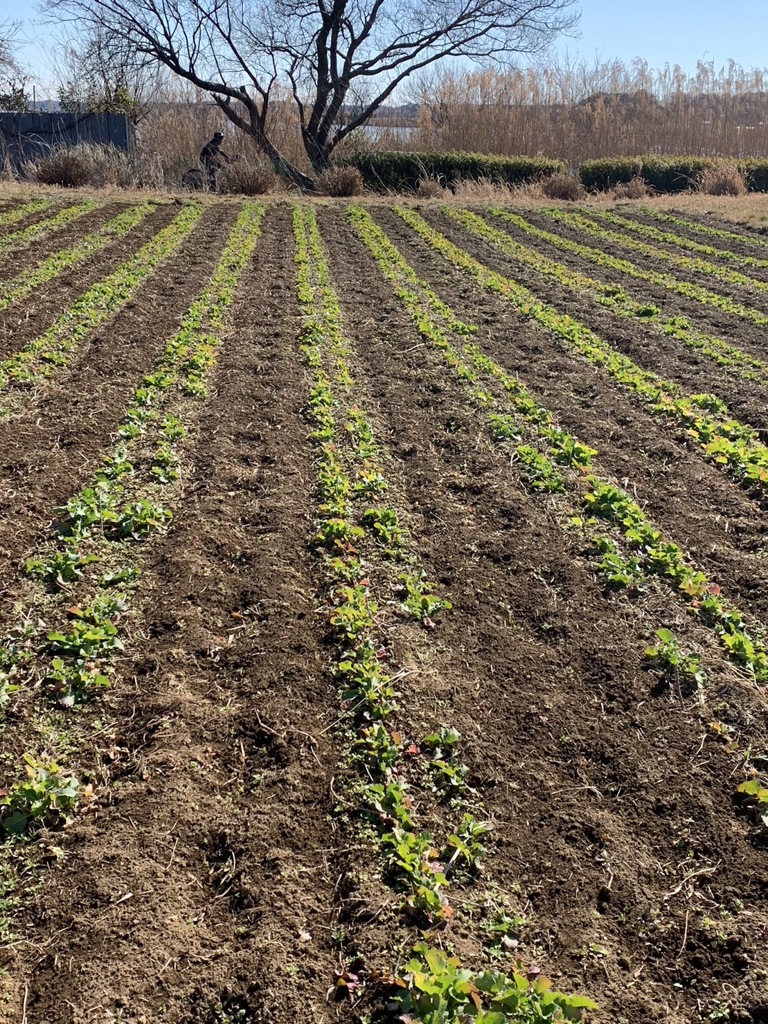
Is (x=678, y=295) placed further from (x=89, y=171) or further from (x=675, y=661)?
(x=89, y=171)

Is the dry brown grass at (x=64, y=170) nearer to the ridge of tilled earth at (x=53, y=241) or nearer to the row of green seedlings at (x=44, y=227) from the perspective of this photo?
the ridge of tilled earth at (x=53, y=241)

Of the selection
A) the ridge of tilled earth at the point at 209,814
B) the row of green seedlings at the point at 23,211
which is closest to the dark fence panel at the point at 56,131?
the row of green seedlings at the point at 23,211

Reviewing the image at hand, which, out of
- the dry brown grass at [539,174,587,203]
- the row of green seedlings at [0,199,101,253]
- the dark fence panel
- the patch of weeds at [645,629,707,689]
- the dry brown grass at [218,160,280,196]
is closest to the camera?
the patch of weeds at [645,629,707,689]

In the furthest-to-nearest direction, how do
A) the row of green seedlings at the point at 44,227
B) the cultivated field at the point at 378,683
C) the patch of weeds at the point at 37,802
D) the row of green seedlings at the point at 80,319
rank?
1. the row of green seedlings at the point at 44,227
2. the row of green seedlings at the point at 80,319
3. the patch of weeds at the point at 37,802
4. the cultivated field at the point at 378,683

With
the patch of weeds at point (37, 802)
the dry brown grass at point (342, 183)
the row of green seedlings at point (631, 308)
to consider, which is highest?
the dry brown grass at point (342, 183)

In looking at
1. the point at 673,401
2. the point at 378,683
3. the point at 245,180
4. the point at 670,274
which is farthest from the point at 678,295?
the point at 245,180

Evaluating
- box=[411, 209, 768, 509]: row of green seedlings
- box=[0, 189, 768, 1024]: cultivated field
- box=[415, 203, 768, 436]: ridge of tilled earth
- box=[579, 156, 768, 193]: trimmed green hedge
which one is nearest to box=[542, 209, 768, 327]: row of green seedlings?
box=[415, 203, 768, 436]: ridge of tilled earth

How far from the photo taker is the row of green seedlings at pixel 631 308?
8.34 meters

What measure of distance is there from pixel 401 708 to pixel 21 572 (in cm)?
228

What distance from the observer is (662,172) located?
77.1 feet

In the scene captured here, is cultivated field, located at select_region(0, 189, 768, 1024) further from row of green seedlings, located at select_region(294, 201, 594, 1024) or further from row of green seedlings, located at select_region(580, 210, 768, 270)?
row of green seedlings, located at select_region(580, 210, 768, 270)

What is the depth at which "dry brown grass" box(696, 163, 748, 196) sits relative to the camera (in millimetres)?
22672

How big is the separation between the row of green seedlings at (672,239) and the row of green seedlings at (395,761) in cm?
1016

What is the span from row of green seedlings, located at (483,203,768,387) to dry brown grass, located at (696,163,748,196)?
30.1 feet
